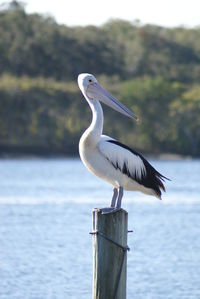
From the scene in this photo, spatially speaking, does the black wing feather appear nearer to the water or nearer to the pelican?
the pelican

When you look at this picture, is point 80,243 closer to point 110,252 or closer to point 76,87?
point 110,252

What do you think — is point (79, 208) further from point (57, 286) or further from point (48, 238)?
point (57, 286)

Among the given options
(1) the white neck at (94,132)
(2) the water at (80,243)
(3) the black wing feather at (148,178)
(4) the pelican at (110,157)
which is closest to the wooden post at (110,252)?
(4) the pelican at (110,157)

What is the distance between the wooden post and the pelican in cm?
67

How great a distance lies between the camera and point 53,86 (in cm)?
6003

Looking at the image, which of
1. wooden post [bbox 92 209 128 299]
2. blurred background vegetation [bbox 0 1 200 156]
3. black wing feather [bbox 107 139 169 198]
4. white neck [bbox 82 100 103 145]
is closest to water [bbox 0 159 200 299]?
black wing feather [bbox 107 139 169 198]

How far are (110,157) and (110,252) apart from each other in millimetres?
1045

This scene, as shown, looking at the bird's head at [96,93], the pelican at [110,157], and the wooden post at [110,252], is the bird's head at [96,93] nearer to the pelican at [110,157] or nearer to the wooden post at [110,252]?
the pelican at [110,157]

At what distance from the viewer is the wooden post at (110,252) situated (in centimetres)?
639

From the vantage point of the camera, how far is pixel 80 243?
15.6m

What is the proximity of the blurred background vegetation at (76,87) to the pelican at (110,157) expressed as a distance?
159ft

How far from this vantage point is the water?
1159cm

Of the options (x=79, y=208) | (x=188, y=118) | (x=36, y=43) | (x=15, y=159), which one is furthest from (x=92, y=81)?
(x=36, y=43)

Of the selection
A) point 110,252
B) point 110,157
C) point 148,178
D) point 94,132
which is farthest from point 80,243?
point 110,252
